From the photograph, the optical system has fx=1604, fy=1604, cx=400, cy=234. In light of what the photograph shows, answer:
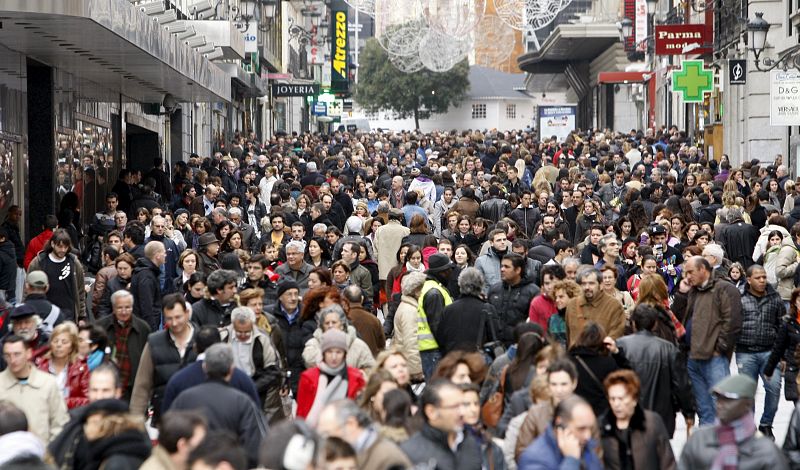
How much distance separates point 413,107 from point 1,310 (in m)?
110

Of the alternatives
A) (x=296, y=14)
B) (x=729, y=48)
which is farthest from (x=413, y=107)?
(x=729, y=48)

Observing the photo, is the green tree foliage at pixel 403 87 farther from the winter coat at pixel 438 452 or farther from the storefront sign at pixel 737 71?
the winter coat at pixel 438 452

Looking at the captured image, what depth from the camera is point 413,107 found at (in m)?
122

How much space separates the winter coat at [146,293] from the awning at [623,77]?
45366 millimetres

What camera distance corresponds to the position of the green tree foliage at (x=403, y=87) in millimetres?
120062

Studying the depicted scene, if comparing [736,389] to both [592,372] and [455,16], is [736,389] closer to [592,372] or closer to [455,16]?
[592,372]

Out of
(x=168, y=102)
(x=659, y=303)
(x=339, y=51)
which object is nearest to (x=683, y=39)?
(x=168, y=102)

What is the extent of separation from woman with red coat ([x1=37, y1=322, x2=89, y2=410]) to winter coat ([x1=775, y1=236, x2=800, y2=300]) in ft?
26.3

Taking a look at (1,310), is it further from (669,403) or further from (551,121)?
(551,121)

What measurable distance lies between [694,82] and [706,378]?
27.8 metres

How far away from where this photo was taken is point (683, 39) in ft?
136

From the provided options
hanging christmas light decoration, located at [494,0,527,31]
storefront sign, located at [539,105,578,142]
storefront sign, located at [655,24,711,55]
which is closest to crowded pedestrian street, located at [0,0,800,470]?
storefront sign, located at [655,24,711,55]

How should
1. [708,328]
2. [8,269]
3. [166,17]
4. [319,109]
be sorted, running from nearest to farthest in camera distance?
[708,328] → [8,269] → [166,17] → [319,109]

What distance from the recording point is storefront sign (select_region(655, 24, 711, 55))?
134 feet
